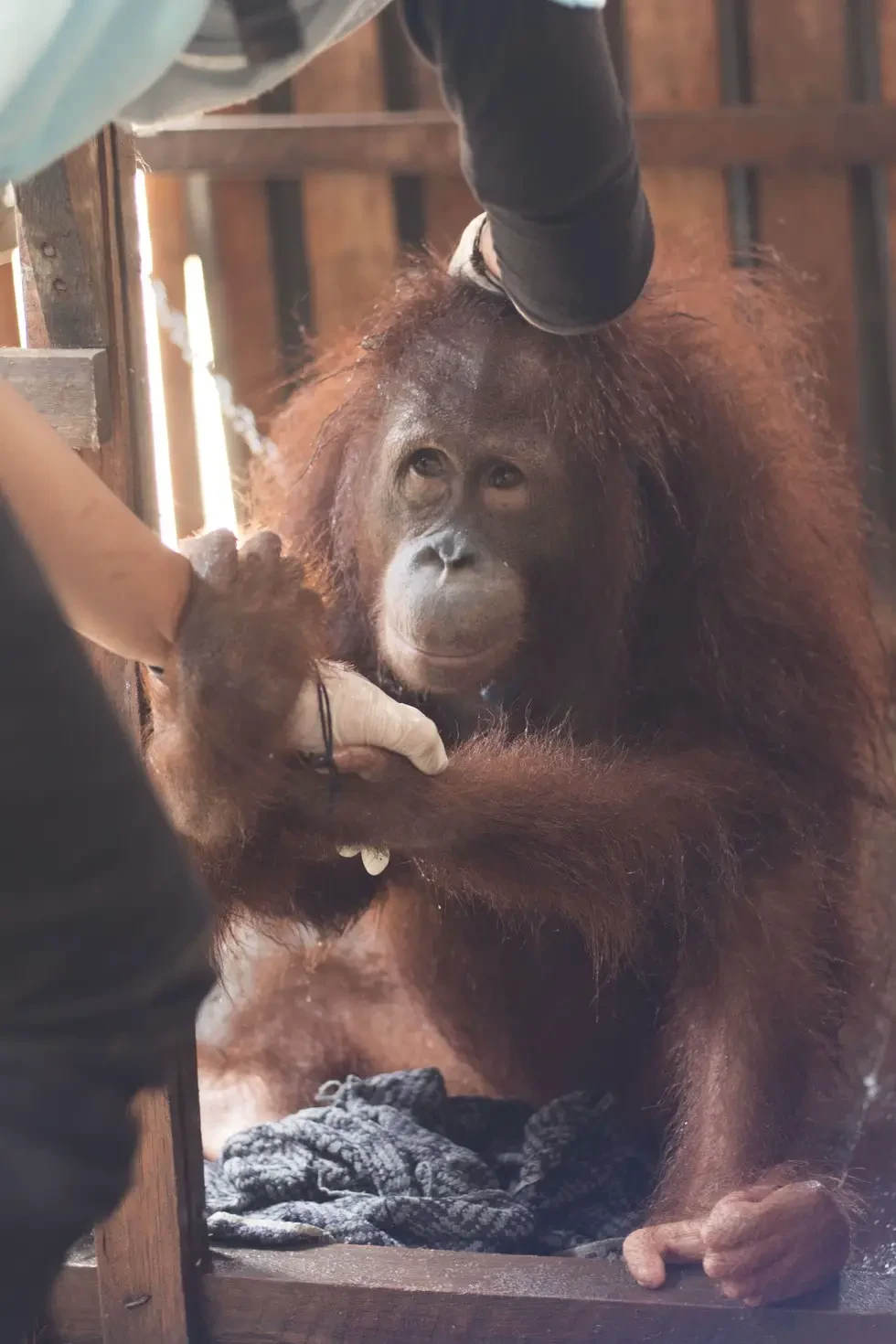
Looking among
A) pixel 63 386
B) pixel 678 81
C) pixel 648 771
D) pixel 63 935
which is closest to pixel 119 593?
pixel 63 386

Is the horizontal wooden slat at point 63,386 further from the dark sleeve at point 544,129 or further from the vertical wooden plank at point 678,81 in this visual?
the vertical wooden plank at point 678,81

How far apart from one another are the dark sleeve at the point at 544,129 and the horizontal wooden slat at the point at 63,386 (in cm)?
41

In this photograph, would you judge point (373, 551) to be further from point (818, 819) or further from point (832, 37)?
point (832, 37)

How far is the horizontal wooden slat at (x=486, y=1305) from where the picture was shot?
158 centimetres

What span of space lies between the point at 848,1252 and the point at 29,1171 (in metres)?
1.28

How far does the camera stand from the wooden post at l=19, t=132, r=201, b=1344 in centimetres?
146

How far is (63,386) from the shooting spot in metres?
1.39

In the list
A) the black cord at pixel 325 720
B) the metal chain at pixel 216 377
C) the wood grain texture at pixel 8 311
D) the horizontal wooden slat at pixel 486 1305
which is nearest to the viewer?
the black cord at pixel 325 720

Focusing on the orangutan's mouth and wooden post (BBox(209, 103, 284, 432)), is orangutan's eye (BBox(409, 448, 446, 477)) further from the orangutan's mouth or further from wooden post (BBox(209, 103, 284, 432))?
wooden post (BBox(209, 103, 284, 432))

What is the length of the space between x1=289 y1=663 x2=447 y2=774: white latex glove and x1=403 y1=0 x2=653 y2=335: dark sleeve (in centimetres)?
46

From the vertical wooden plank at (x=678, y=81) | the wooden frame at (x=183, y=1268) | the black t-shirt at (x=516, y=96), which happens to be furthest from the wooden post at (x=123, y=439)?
the vertical wooden plank at (x=678, y=81)

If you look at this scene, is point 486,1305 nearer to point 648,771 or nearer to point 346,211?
point 648,771

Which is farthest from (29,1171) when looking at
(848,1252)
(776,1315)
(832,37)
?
(832,37)

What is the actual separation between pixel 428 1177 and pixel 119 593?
1068mm
